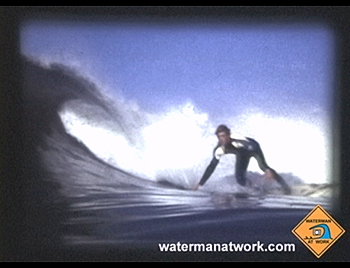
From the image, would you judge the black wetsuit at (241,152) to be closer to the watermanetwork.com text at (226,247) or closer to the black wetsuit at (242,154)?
the black wetsuit at (242,154)

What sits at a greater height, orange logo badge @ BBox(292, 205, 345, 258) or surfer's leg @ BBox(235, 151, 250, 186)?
surfer's leg @ BBox(235, 151, 250, 186)

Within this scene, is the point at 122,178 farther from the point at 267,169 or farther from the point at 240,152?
the point at 267,169

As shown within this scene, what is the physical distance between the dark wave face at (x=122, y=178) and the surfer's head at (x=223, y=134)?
0.04 metres

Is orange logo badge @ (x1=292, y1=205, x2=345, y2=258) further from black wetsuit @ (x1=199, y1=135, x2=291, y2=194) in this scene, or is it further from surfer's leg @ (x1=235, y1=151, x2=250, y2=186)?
surfer's leg @ (x1=235, y1=151, x2=250, y2=186)

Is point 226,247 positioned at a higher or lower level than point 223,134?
lower

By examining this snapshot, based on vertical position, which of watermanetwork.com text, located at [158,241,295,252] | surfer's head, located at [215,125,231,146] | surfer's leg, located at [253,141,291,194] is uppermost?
surfer's head, located at [215,125,231,146]

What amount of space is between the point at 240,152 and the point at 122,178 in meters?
0.57

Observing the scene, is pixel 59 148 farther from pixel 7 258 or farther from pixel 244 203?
pixel 244 203

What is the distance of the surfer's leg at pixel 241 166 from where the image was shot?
3.67 m

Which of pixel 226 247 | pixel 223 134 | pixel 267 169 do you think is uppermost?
pixel 223 134

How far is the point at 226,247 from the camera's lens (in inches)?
145

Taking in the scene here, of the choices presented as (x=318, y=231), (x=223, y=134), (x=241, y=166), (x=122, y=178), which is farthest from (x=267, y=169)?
(x=122, y=178)

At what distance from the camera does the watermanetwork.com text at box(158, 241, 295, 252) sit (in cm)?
367

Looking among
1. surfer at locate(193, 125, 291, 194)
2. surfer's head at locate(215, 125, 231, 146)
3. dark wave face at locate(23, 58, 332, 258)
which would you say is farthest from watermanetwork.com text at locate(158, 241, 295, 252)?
surfer's head at locate(215, 125, 231, 146)
